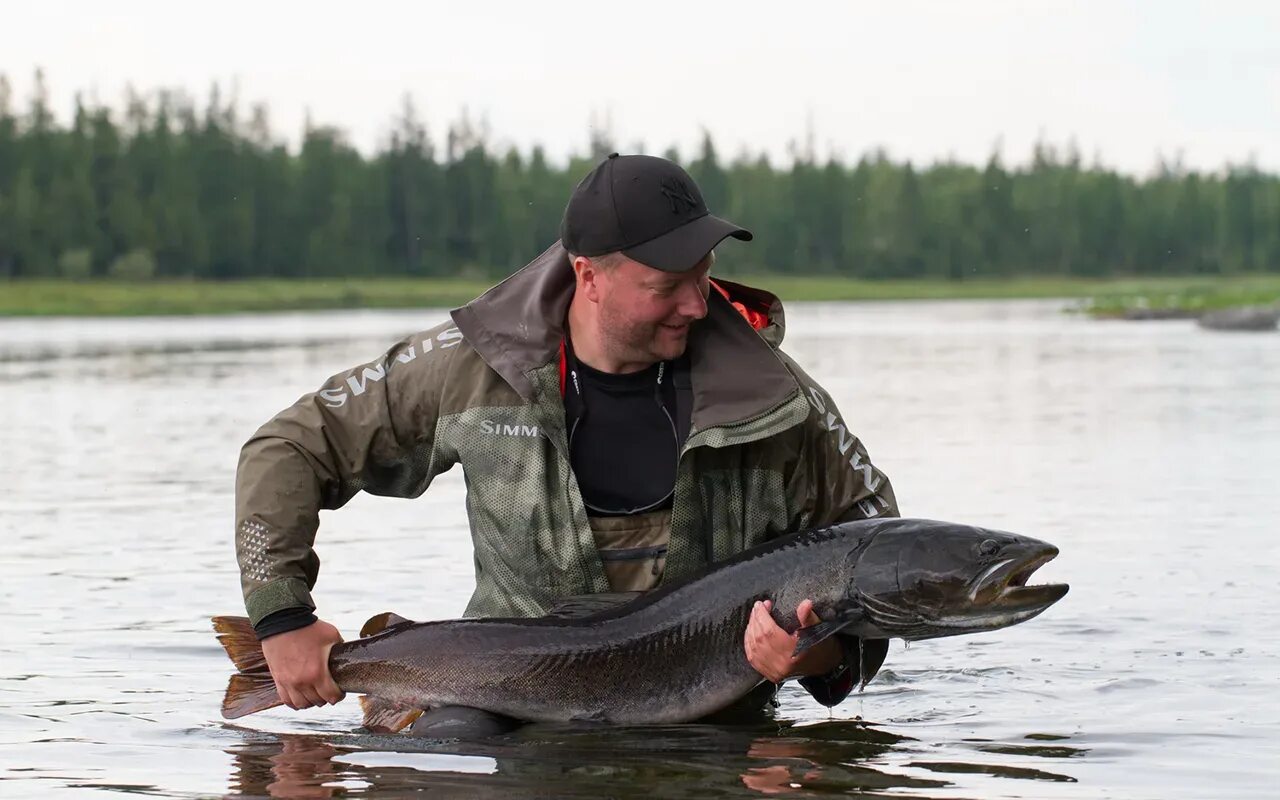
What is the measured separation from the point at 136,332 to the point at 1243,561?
163 ft

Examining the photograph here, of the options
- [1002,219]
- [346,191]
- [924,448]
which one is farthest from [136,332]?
[1002,219]

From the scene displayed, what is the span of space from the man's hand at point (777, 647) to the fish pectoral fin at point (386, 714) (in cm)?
115

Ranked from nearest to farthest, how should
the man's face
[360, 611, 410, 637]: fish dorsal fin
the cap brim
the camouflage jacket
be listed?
the cap brim → the man's face → the camouflage jacket → [360, 611, 410, 637]: fish dorsal fin

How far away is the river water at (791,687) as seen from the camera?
5.88m

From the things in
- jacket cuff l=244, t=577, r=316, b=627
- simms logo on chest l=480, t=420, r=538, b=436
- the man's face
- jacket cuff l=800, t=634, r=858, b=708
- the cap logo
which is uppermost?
the cap logo

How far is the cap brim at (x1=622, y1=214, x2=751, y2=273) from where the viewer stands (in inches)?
224

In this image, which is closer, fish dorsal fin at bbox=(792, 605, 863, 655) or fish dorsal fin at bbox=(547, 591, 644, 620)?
fish dorsal fin at bbox=(792, 605, 863, 655)

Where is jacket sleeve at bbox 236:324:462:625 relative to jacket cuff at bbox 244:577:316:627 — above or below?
above

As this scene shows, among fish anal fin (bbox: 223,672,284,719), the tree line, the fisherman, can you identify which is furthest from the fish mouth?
the tree line

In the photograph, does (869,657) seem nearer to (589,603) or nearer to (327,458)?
(589,603)

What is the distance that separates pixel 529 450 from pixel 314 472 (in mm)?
680

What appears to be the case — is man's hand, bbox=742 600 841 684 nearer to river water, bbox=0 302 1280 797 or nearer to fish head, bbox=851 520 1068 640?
fish head, bbox=851 520 1068 640

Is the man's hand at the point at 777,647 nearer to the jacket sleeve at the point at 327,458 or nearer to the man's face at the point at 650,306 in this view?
the man's face at the point at 650,306

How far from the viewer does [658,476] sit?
19.9 feet
